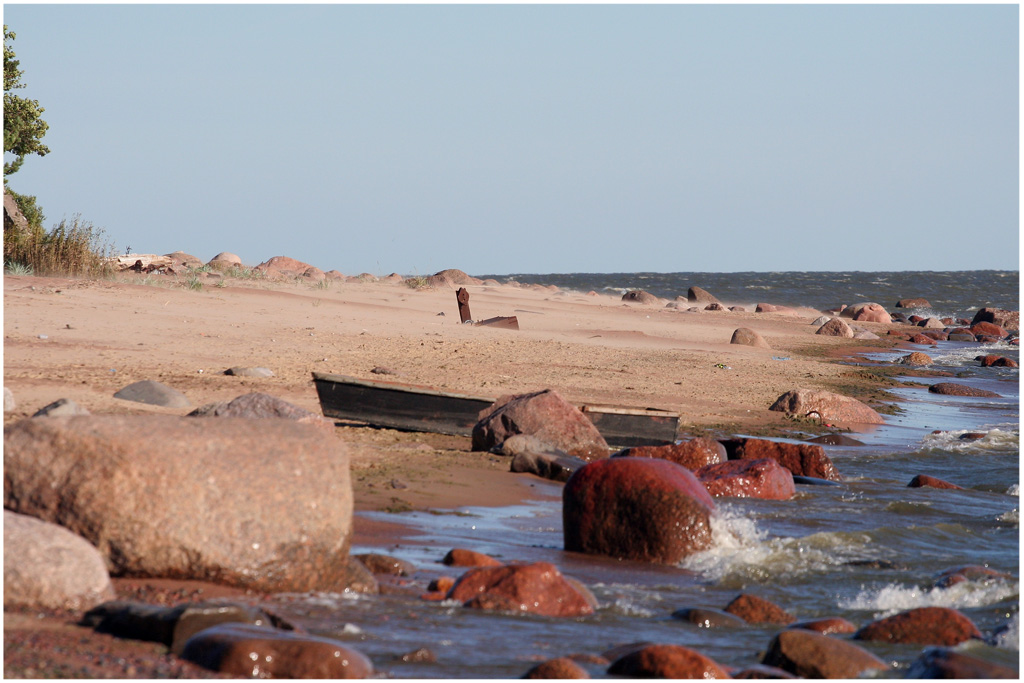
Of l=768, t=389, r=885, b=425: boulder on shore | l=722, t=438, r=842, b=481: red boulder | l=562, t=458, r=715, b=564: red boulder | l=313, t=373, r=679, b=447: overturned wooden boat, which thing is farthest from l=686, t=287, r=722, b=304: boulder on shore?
l=562, t=458, r=715, b=564: red boulder

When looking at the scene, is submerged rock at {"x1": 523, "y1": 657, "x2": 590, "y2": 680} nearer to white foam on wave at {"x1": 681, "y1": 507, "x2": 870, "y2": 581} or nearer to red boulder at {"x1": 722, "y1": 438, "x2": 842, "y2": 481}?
white foam on wave at {"x1": 681, "y1": 507, "x2": 870, "y2": 581}

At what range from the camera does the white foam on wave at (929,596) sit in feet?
18.4

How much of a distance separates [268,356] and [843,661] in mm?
10245

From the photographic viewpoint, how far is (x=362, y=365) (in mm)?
13711

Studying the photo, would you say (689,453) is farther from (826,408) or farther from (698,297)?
(698,297)

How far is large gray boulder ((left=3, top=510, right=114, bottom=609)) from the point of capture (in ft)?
13.8

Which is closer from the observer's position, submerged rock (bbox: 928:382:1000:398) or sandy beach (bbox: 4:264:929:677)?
sandy beach (bbox: 4:264:929:677)

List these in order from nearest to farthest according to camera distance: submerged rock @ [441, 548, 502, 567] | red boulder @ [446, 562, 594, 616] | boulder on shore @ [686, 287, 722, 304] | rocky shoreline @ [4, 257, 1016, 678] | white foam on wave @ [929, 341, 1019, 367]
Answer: rocky shoreline @ [4, 257, 1016, 678], red boulder @ [446, 562, 594, 616], submerged rock @ [441, 548, 502, 567], white foam on wave @ [929, 341, 1019, 367], boulder on shore @ [686, 287, 722, 304]

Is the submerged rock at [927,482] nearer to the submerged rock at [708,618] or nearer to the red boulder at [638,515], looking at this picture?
the red boulder at [638,515]

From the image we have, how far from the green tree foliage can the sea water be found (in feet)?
58.8

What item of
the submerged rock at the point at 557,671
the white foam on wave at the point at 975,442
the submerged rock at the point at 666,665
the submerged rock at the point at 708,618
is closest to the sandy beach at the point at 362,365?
the submerged rock at the point at 557,671

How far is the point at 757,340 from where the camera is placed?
23516 mm

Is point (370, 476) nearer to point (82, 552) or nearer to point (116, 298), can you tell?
point (82, 552)

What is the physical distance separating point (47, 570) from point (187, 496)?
64cm
